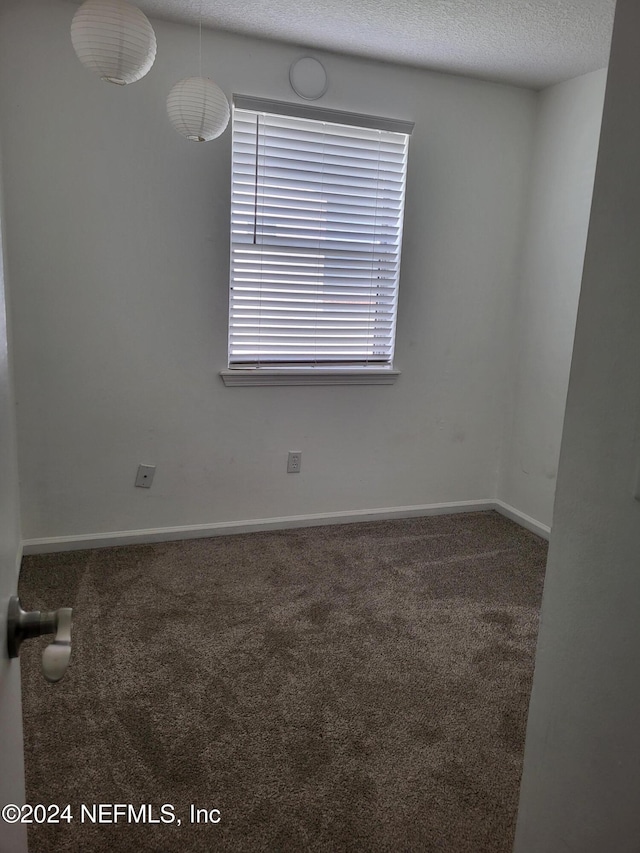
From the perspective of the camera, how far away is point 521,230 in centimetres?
366

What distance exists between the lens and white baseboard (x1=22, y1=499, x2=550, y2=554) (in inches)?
121

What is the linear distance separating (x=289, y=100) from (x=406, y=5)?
0.75m

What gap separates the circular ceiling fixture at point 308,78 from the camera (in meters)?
3.01

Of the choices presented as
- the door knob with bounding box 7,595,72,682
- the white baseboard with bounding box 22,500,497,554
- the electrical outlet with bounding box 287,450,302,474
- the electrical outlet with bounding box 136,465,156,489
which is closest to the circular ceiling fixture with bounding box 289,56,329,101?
the electrical outlet with bounding box 287,450,302,474

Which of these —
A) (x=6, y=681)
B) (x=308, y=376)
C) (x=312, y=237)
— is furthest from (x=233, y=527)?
(x=6, y=681)

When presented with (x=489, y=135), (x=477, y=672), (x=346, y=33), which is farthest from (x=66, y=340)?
(x=489, y=135)

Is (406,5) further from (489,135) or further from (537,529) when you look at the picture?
(537,529)

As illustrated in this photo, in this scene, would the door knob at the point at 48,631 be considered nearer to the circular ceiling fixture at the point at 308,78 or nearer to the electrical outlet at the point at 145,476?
the electrical outlet at the point at 145,476

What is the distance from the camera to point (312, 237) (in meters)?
3.25

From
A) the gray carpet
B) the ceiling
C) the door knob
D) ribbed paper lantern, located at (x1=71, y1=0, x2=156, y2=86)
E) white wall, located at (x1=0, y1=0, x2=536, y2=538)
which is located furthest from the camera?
white wall, located at (x1=0, y1=0, x2=536, y2=538)

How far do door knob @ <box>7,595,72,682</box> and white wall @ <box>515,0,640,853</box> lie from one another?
64cm

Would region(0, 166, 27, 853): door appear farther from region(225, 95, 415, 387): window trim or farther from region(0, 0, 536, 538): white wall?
region(225, 95, 415, 387): window trim

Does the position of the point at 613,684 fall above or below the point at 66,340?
below

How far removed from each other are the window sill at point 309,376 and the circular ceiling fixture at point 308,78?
1.40 meters
